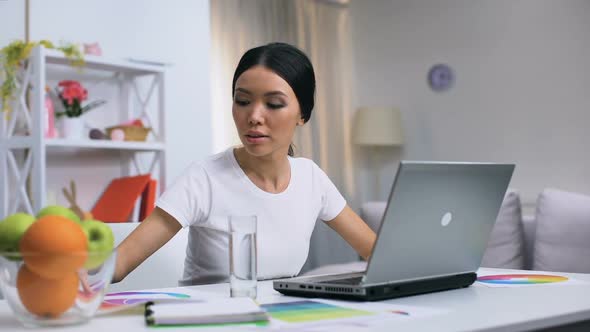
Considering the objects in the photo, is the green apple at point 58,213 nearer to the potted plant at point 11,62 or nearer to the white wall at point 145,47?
the potted plant at point 11,62

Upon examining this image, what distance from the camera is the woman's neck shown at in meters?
1.81

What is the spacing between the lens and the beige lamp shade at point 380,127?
5090mm

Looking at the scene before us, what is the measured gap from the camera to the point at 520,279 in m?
1.51

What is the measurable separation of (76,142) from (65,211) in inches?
81.9

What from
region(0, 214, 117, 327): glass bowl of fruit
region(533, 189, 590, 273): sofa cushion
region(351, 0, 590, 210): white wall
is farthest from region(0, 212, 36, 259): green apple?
region(351, 0, 590, 210): white wall

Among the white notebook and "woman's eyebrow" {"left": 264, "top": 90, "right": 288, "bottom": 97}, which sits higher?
"woman's eyebrow" {"left": 264, "top": 90, "right": 288, "bottom": 97}

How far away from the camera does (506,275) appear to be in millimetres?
1589

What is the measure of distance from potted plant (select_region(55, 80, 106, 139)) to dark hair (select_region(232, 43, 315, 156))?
1.50 meters

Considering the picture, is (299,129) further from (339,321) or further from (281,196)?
(339,321)

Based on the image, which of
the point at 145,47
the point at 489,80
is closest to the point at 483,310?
the point at 145,47

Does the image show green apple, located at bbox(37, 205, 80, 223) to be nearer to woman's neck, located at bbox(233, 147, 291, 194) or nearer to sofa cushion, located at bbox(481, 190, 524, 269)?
woman's neck, located at bbox(233, 147, 291, 194)

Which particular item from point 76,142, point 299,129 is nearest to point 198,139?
point 76,142

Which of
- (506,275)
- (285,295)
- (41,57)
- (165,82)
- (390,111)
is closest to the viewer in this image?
(285,295)

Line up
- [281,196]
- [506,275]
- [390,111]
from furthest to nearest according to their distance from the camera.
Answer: [390,111]
[281,196]
[506,275]
